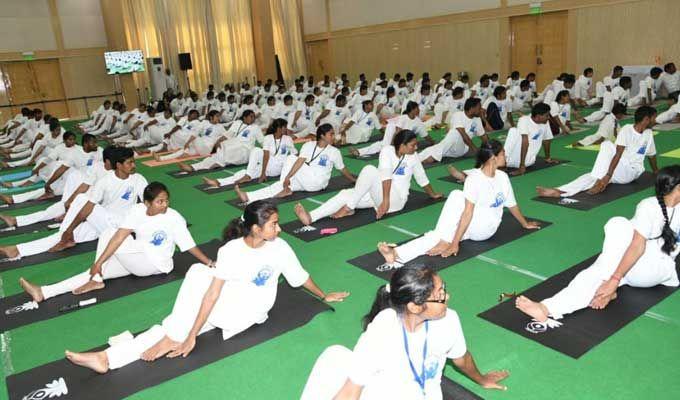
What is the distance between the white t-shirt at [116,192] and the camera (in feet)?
14.8

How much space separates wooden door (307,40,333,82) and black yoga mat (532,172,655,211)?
50.9 feet

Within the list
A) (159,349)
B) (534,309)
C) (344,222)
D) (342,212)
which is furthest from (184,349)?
(342,212)

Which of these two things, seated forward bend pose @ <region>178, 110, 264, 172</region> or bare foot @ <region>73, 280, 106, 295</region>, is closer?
bare foot @ <region>73, 280, 106, 295</region>

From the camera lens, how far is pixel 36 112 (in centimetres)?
1182

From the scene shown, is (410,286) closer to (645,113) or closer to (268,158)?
(645,113)

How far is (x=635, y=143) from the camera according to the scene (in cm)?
523

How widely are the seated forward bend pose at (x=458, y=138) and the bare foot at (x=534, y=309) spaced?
4536 millimetres

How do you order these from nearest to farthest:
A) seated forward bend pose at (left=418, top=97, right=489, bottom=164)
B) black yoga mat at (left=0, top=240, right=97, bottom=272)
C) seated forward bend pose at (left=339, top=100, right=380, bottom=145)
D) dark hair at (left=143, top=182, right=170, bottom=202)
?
dark hair at (left=143, top=182, right=170, bottom=202) → black yoga mat at (left=0, top=240, right=97, bottom=272) → seated forward bend pose at (left=418, top=97, right=489, bottom=164) → seated forward bend pose at (left=339, top=100, right=380, bottom=145)

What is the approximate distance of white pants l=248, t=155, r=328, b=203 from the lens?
6125 mm

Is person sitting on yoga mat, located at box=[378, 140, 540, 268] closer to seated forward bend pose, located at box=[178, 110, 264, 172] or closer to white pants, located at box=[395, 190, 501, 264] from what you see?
white pants, located at box=[395, 190, 501, 264]

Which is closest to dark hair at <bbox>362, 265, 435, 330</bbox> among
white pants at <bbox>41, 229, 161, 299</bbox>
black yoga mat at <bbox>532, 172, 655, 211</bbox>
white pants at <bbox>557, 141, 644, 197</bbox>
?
white pants at <bbox>41, 229, 161, 299</bbox>

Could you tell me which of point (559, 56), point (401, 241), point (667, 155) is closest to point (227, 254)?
point (401, 241)

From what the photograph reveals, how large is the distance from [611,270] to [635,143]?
2.96m

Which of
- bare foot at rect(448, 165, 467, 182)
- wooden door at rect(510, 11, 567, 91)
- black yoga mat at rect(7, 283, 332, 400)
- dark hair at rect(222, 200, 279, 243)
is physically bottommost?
black yoga mat at rect(7, 283, 332, 400)
